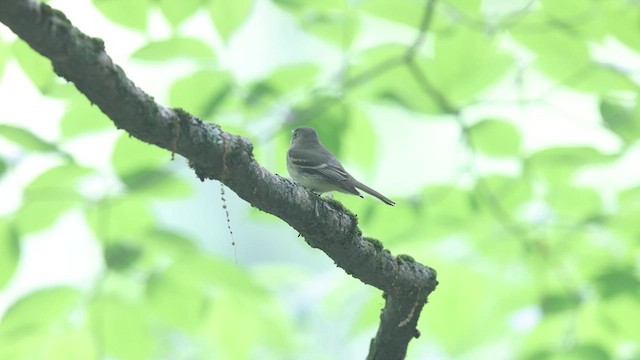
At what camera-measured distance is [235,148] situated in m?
2.00

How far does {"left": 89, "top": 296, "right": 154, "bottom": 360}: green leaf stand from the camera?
3363 mm

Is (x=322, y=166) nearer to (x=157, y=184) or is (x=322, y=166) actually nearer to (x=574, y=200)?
(x=157, y=184)

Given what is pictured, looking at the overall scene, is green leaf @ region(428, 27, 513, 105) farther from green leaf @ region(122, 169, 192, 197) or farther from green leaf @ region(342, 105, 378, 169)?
green leaf @ region(122, 169, 192, 197)

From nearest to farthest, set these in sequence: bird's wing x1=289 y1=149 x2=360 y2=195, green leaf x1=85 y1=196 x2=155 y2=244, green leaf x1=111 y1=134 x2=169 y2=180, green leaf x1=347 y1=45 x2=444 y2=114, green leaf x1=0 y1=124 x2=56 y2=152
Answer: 1. bird's wing x1=289 y1=149 x2=360 y2=195
2. green leaf x1=0 y1=124 x2=56 y2=152
3. green leaf x1=111 y1=134 x2=169 y2=180
4. green leaf x1=85 y1=196 x2=155 y2=244
5. green leaf x1=347 y1=45 x2=444 y2=114

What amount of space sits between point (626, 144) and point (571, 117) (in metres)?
0.43

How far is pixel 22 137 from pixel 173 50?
2.82 feet

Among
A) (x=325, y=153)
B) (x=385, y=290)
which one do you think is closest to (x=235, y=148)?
(x=385, y=290)

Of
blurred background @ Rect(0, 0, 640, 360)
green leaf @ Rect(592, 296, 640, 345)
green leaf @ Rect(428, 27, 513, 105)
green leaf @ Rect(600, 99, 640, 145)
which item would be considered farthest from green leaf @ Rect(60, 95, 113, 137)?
green leaf @ Rect(592, 296, 640, 345)

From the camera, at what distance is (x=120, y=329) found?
342cm

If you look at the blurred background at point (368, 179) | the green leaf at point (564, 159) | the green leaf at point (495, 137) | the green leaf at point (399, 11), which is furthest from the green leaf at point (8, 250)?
the green leaf at point (564, 159)

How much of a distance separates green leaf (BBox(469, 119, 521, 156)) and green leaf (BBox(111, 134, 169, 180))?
6.07ft

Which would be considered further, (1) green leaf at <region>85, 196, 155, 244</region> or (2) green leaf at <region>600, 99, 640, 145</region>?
(2) green leaf at <region>600, 99, 640, 145</region>

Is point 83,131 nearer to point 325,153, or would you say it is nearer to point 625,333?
point 325,153

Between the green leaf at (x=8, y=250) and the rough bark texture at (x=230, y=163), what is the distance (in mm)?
1665
